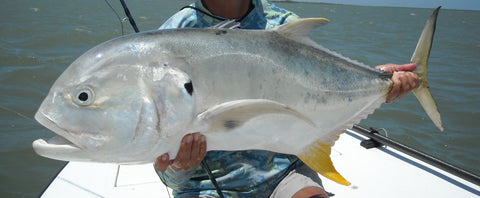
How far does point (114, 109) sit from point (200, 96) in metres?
0.35

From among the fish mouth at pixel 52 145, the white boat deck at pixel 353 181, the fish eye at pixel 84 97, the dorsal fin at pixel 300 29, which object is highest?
the dorsal fin at pixel 300 29

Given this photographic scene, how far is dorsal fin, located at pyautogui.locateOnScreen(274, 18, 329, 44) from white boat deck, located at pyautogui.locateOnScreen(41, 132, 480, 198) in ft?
5.18

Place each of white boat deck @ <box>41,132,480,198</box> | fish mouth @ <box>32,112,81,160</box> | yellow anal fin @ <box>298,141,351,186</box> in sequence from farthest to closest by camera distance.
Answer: white boat deck @ <box>41,132,480,198</box>
yellow anal fin @ <box>298,141,351,186</box>
fish mouth @ <box>32,112,81,160</box>

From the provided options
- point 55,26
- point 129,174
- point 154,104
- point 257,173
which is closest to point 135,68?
point 154,104

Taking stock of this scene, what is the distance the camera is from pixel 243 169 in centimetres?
204

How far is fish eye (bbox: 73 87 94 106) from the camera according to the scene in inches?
51.6

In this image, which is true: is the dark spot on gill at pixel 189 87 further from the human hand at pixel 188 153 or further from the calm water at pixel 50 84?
the calm water at pixel 50 84

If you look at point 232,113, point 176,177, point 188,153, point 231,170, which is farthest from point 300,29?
point 176,177

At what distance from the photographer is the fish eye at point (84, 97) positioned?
51.6 inches

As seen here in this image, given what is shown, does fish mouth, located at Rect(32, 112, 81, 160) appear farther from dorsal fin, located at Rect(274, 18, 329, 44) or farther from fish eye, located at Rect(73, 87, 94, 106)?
dorsal fin, located at Rect(274, 18, 329, 44)

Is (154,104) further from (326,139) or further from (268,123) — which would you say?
(326,139)

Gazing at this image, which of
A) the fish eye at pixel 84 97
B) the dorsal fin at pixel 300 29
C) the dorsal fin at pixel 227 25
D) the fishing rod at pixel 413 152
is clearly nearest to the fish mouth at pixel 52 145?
the fish eye at pixel 84 97

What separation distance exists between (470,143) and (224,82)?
6.91 meters

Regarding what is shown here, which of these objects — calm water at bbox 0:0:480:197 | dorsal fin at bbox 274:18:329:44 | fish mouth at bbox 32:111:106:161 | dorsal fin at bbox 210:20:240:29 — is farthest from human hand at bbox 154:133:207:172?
calm water at bbox 0:0:480:197
